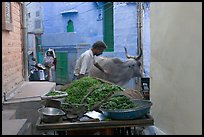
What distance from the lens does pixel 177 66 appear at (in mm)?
3779

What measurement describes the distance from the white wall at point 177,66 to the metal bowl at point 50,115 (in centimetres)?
141

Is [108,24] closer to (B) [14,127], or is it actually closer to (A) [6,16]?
(A) [6,16]

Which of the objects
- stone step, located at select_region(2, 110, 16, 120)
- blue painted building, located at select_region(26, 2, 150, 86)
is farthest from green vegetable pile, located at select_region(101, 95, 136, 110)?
blue painted building, located at select_region(26, 2, 150, 86)

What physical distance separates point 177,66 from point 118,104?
86cm

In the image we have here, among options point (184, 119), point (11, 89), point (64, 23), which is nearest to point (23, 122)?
point (11, 89)

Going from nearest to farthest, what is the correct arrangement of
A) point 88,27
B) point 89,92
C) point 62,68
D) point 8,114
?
point 89,92, point 8,114, point 88,27, point 62,68

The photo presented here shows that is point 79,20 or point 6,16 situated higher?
point 79,20

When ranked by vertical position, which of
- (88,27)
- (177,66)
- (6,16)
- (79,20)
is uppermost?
(79,20)

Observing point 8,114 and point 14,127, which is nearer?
point 14,127

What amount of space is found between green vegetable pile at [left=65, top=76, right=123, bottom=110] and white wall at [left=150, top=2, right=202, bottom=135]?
2.27 ft

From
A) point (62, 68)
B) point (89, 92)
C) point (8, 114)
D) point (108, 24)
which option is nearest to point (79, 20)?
point (108, 24)

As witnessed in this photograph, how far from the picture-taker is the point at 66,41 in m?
14.7

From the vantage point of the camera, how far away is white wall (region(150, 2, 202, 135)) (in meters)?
3.20

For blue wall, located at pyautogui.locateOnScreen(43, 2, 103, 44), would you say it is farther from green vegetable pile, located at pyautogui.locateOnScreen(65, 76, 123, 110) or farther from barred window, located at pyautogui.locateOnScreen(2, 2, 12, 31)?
green vegetable pile, located at pyautogui.locateOnScreen(65, 76, 123, 110)
